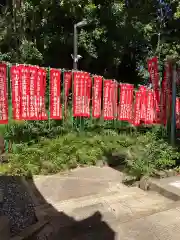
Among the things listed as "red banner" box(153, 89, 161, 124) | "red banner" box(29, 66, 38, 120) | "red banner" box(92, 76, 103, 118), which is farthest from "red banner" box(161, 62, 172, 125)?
"red banner" box(29, 66, 38, 120)

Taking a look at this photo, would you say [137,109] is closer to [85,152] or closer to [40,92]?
[85,152]

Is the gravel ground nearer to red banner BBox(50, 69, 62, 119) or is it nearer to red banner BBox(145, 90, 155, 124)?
red banner BBox(50, 69, 62, 119)

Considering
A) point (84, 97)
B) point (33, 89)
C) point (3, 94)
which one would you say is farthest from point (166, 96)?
point (3, 94)

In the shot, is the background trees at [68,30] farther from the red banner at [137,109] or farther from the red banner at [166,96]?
the red banner at [166,96]

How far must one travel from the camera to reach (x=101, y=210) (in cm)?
547

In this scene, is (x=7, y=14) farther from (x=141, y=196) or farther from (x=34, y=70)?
(x=141, y=196)

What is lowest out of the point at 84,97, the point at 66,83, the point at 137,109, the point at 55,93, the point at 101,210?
the point at 101,210

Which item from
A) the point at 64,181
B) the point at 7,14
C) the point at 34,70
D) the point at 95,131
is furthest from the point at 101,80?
the point at 7,14

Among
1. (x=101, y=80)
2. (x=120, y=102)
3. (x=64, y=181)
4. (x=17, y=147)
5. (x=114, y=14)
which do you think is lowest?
(x=64, y=181)

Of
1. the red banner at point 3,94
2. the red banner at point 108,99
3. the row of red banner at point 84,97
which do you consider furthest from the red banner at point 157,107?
the red banner at point 3,94

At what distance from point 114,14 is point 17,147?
952 centimetres

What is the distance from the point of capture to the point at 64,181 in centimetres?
765

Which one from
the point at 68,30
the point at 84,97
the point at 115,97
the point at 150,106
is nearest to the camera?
the point at 84,97

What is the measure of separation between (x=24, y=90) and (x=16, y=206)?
12.3 ft
